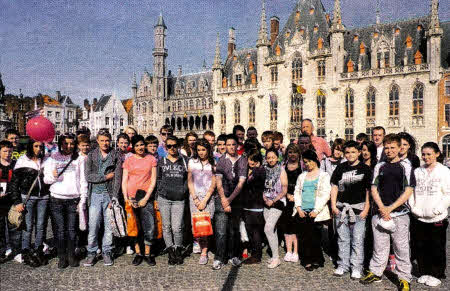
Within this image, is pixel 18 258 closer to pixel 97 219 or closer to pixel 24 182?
pixel 24 182

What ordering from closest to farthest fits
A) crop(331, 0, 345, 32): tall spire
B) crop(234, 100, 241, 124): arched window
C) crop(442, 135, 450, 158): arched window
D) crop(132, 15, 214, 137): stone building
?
crop(442, 135, 450, 158): arched window < crop(331, 0, 345, 32): tall spire < crop(234, 100, 241, 124): arched window < crop(132, 15, 214, 137): stone building

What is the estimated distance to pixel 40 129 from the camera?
5680mm

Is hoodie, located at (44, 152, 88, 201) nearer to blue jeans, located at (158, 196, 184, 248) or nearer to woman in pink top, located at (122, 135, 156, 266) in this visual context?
woman in pink top, located at (122, 135, 156, 266)

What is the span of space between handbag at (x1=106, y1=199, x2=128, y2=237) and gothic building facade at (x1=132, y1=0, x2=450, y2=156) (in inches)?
1092

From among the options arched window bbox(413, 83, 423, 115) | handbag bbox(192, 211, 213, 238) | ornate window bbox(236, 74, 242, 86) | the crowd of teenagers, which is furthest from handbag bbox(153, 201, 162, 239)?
ornate window bbox(236, 74, 242, 86)

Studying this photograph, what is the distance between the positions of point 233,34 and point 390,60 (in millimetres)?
22048

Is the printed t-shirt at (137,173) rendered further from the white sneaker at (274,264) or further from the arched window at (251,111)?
the arched window at (251,111)

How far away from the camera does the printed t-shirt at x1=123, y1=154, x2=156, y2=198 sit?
5.87m

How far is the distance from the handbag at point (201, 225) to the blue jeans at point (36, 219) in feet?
8.78

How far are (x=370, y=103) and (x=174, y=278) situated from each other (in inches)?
1123

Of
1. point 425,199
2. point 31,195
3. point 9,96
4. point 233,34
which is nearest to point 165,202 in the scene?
point 31,195

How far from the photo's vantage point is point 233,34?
44.3 m

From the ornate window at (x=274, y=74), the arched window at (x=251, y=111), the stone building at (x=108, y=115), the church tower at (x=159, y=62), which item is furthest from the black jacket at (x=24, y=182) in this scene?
the stone building at (x=108, y=115)

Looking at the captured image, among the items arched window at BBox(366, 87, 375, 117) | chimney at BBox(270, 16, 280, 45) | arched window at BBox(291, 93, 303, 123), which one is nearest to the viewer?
arched window at BBox(366, 87, 375, 117)
